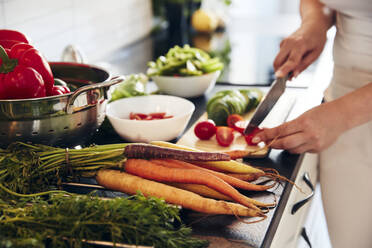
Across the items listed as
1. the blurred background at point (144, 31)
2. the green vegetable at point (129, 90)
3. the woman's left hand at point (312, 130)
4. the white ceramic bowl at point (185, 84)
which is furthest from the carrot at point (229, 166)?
A: the blurred background at point (144, 31)

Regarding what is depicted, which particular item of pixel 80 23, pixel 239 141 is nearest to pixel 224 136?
pixel 239 141

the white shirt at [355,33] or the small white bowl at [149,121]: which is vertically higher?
the white shirt at [355,33]

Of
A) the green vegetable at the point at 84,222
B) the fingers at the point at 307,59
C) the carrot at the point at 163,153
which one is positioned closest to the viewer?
the green vegetable at the point at 84,222

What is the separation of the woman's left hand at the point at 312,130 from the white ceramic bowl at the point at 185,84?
500 millimetres

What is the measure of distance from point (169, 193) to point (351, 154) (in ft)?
2.45

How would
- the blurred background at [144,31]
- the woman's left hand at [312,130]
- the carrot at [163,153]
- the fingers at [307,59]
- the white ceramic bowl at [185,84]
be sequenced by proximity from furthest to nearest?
the blurred background at [144,31] < the white ceramic bowl at [185,84] < the fingers at [307,59] < the woman's left hand at [312,130] < the carrot at [163,153]

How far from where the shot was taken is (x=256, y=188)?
90 cm

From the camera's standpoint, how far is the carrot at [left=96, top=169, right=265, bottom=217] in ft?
2.62

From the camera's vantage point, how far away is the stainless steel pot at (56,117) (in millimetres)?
862

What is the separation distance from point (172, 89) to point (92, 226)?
88 cm

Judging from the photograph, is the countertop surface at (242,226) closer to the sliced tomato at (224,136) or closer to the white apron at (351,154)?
the sliced tomato at (224,136)

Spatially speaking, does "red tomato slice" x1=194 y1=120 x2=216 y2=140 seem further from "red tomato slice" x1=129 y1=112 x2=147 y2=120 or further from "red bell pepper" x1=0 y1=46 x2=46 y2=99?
"red bell pepper" x1=0 y1=46 x2=46 y2=99

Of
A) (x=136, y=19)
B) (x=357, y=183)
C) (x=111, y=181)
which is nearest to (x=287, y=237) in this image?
(x=357, y=183)

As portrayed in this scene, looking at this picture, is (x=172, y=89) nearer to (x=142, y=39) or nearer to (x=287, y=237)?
(x=287, y=237)
